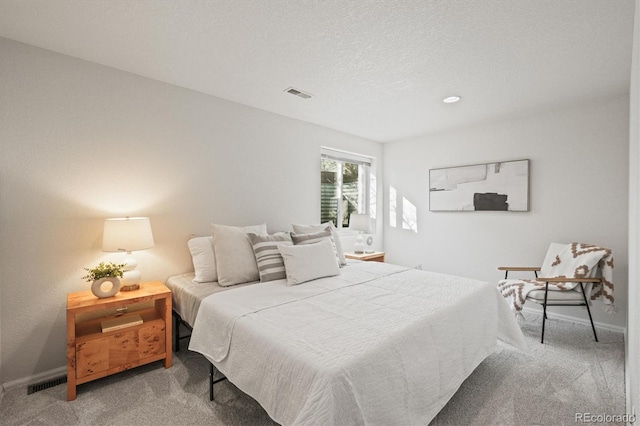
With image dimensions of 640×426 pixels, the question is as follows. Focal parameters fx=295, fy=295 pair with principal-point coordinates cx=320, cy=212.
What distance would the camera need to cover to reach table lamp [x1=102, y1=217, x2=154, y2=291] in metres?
2.29

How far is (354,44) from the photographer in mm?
2191

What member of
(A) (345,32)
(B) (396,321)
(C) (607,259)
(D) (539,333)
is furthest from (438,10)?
(D) (539,333)

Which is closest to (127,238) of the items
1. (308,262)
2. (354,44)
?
(308,262)

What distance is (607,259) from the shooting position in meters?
2.83

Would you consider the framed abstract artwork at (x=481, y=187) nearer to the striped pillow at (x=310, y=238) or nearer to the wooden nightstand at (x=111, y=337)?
the striped pillow at (x=310, y=238)

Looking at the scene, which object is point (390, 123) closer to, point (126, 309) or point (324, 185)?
point (324, 185)

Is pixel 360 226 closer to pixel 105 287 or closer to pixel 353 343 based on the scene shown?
pixel 353 343

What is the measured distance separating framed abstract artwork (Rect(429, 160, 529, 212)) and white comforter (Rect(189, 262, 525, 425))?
1.95 m

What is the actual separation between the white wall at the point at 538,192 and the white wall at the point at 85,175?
290 centimetres

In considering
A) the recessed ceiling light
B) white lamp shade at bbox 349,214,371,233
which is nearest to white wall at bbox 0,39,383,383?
white lamp shade at bbox 349,214,371,233

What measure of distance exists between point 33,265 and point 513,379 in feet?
12.2

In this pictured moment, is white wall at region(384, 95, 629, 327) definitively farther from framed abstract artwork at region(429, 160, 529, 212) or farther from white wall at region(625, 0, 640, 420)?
white wall at region(625, 0, 640, 420)

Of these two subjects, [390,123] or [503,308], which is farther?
[390,123]

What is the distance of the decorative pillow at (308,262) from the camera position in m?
2.55
